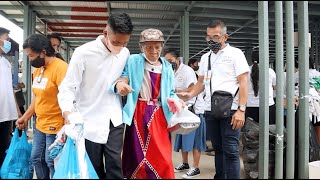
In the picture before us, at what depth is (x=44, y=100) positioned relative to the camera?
258 centimetres

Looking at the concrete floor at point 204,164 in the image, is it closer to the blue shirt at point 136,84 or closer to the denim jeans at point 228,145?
the denim jeans at point 228,145

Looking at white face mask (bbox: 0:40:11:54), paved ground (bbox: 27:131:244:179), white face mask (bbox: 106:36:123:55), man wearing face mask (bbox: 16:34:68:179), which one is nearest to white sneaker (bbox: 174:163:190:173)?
paved ground (bbox: 27:131:244:179)

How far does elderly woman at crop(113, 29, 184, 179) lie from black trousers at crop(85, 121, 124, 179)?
0.13 m

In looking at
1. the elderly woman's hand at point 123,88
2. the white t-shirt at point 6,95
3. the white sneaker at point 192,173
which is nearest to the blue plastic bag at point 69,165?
the elderly woman's hand at point 123,88

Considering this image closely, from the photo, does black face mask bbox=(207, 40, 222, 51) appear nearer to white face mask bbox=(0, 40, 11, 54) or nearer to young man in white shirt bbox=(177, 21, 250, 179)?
young man in white shirt bbox=(177, 21, 250, 179)

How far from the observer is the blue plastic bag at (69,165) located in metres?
1.64

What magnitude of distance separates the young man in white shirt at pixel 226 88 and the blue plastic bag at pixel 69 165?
120 centimetres

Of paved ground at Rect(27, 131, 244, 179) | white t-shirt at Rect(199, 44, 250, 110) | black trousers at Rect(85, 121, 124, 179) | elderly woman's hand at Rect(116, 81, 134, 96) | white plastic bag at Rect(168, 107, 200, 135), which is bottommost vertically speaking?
paved ground at Rect(27, 131, 244, 179)

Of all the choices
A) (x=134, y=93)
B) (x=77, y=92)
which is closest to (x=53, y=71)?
(x=77, y=92)

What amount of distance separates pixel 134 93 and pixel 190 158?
2870mm

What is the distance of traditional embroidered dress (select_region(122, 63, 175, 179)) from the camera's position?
7.00 ft

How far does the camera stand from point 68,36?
26.0 ft

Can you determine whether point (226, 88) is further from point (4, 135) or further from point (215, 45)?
point (4, 135)

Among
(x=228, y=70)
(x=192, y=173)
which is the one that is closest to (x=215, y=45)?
(x=228, y=70)
